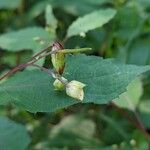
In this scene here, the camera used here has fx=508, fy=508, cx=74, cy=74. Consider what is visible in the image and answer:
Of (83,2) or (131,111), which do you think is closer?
(131,111)

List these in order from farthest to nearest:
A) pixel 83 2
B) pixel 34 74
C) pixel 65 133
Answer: pixel 83 2, pixel 65 133, pixel 34 74

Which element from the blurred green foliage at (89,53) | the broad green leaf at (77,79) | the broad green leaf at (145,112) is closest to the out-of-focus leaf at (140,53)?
the blurred green foliage at (89,53)

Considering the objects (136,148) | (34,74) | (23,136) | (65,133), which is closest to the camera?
(34,74)

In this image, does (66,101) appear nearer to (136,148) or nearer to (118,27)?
(136,148)

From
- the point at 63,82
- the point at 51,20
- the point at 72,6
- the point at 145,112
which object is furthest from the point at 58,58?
the point at 72,6

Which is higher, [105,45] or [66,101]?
[66,101]

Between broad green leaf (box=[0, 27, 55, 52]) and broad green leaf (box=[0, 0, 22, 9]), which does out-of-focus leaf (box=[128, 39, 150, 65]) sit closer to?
broad green leaf (box=[0, 27, 55, 52])

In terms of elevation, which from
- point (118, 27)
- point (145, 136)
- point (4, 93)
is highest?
point (4, 93)

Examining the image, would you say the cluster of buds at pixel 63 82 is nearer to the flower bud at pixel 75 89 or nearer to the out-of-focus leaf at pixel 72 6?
the flower bud at pixel 75 89

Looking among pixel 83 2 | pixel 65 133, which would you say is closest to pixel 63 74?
pixel 65 133
